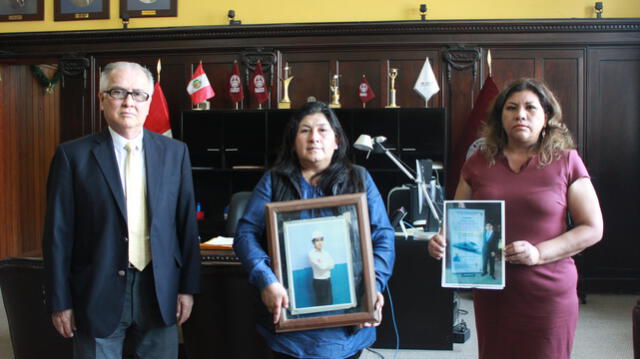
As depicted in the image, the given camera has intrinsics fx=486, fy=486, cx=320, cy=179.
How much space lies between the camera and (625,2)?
4.99m

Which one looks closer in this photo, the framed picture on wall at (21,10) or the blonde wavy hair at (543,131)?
the blonde wavy hair at (543,131)

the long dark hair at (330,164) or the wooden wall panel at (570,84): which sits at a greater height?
the wooden wall panel at (570,84)

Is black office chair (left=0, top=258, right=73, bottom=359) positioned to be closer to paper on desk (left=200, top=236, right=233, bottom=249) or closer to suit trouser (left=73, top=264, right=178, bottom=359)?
paper on desk (left=200, top=236, right=233, bottom=249)

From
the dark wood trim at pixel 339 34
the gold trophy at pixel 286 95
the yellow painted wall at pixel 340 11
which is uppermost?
the yellow painted wall at pixel 340 11

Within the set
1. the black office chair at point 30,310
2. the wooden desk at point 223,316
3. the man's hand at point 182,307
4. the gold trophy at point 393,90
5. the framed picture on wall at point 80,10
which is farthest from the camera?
the framed picture on wall at point 80,10

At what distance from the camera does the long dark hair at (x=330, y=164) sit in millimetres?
1434

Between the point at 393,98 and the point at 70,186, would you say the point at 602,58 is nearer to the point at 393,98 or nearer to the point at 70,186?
the point at 393,98

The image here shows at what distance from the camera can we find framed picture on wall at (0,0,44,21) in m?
5.60

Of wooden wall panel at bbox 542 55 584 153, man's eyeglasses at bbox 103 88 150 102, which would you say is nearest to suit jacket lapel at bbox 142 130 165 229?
man's eyeglasses at bbox 103 88 150 102

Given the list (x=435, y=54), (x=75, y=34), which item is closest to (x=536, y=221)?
(x=435, y=54)

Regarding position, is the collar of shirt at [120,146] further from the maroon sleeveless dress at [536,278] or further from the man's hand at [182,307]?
the maroon sleeveless dress at [536,278]

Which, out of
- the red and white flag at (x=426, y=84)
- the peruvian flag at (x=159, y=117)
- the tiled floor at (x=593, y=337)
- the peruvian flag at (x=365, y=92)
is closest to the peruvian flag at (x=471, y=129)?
the red and white flag at (x=426, y=84)

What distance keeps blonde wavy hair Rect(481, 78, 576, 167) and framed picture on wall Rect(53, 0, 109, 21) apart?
5.19 m

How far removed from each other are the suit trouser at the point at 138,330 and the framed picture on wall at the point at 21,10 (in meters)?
5.30
